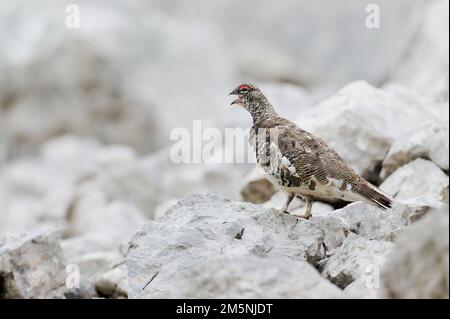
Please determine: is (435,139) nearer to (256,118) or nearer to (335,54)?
(256,118)

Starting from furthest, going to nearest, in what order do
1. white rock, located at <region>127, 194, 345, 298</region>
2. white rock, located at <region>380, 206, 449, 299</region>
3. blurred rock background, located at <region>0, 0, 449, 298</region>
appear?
blurred rock background, located at <region>0, 0, 449, 298</region> → white rock, located at <region>127, 194, 345, 298</region> → white rock, located at <region>380, 206, 449, 299</region>

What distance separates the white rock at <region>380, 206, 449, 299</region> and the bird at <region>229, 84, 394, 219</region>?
2778mm

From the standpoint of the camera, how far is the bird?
814 cm

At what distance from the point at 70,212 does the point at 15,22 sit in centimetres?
877

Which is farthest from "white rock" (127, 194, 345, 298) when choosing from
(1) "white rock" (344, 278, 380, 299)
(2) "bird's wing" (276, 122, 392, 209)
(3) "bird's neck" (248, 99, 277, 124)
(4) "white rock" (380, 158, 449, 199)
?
(4) "white rock" (380, 158, 449, 199)

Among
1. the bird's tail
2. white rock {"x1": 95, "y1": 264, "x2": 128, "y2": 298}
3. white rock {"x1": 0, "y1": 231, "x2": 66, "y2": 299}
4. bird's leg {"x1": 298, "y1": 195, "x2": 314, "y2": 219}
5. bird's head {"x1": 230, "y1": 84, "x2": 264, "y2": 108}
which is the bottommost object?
white rock {"x1": 95, "y1": 264, "x2": 128, "y2": 298}

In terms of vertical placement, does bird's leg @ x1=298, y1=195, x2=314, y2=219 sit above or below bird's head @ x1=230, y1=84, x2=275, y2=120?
below

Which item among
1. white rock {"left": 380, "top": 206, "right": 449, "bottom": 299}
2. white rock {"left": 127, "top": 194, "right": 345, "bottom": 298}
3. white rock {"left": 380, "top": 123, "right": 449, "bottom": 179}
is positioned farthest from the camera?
white rock {"left": 380, "top": 123, "right": 449, "bottom": 179}

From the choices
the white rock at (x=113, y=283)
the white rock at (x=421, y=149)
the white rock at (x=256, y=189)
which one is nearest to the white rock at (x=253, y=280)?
the white rock at (x=113, y=283)

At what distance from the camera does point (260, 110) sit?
9180mm

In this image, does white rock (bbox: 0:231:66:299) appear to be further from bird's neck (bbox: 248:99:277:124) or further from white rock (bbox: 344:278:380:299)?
white rock (bbox: 344:278:380:299)

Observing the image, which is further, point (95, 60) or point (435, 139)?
point (95, 60)

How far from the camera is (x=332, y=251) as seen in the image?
7910 millimetres

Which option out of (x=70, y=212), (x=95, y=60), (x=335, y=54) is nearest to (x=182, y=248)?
(x=70, y=212)
